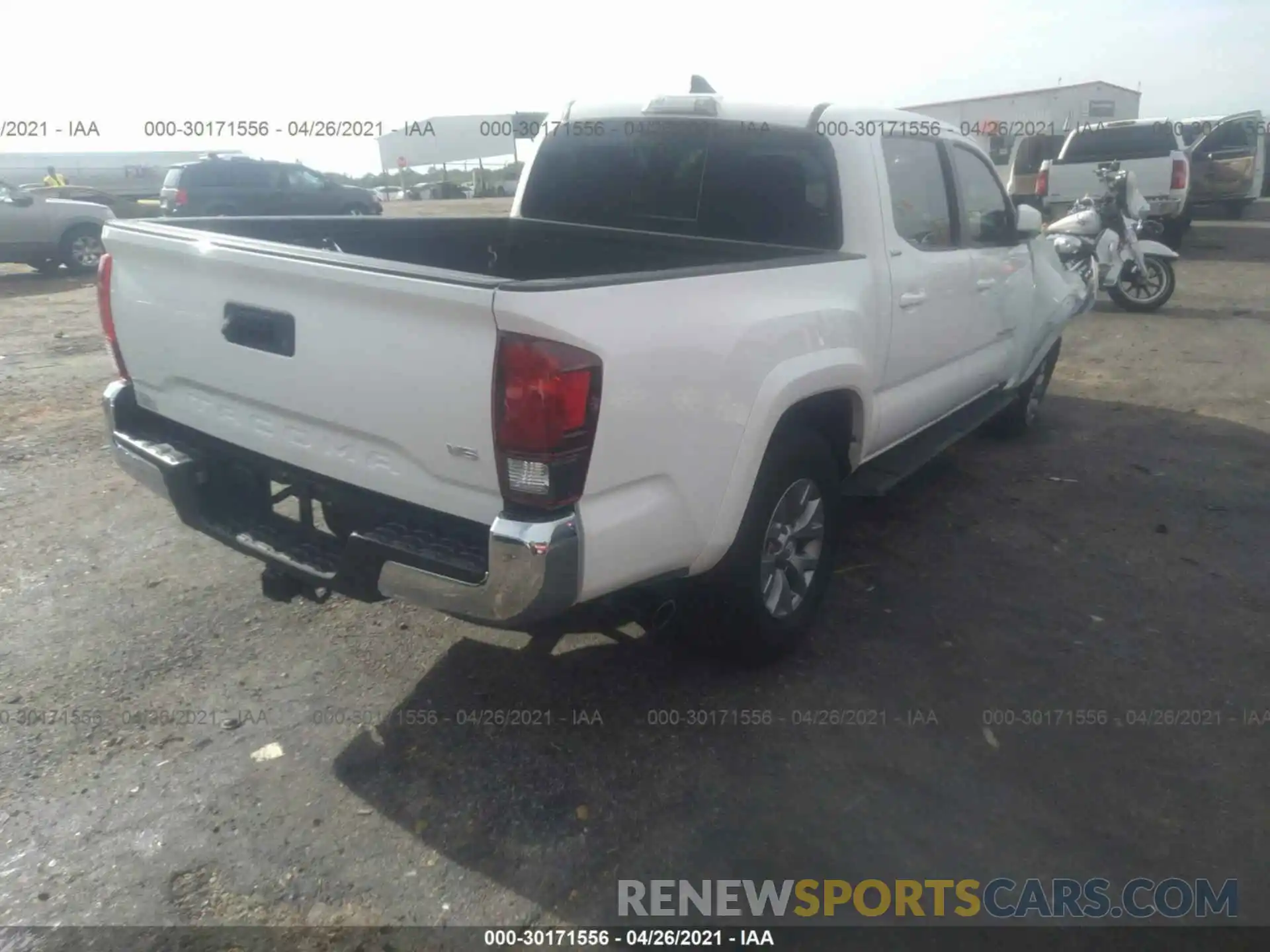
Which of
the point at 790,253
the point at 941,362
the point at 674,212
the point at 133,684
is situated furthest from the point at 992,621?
the point at 133,684

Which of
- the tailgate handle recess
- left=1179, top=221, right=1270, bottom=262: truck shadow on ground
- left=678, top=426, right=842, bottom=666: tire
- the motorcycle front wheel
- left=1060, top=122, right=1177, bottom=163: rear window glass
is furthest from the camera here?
left=1179, top=221, right=1270, bottom=262: truck shadow on ground

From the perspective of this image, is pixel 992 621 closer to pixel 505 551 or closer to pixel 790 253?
pixel 790 253

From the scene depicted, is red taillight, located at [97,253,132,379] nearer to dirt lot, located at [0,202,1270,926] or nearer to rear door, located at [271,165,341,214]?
dirt lot, located at [0,202,1270,926]

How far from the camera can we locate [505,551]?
8.00 feet

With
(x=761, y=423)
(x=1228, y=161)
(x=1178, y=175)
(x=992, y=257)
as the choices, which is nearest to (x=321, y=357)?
(x=761, y=423)

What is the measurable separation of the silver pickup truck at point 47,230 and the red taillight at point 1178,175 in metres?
14.8

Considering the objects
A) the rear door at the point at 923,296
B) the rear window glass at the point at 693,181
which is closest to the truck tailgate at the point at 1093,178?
the rear door at the point at 923,296

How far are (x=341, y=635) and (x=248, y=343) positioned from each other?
4.44 feet

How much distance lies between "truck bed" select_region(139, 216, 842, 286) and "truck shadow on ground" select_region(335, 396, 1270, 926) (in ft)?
5.11

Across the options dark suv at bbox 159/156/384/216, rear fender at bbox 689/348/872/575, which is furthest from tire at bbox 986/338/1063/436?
dark suv at bbox 159/156/384/216

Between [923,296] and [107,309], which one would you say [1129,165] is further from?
[107,309]

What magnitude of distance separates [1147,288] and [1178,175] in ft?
14.6

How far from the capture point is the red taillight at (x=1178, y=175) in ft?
45.8

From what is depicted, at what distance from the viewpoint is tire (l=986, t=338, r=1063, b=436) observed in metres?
6.37
